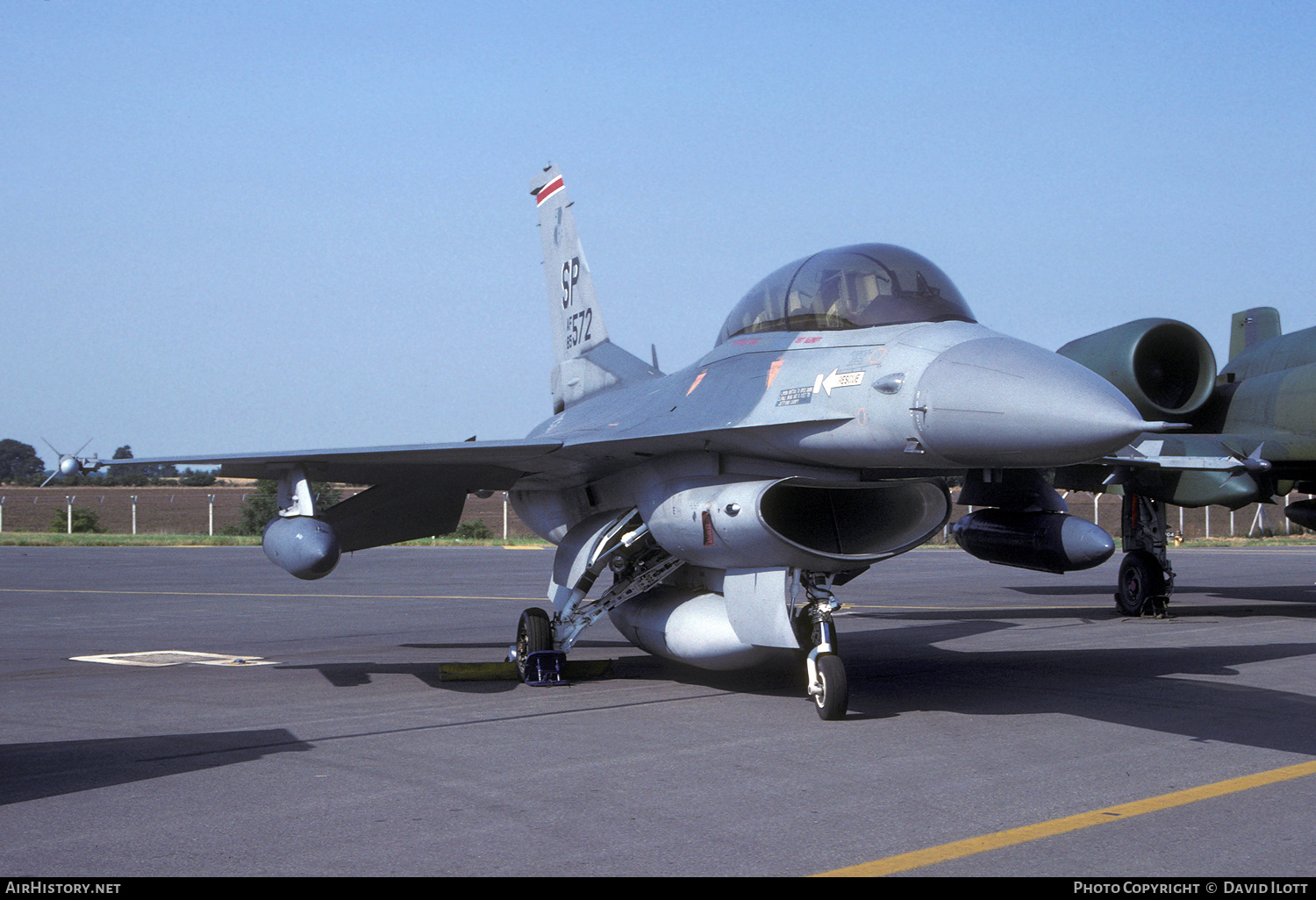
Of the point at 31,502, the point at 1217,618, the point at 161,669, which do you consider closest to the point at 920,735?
the point at 161,669

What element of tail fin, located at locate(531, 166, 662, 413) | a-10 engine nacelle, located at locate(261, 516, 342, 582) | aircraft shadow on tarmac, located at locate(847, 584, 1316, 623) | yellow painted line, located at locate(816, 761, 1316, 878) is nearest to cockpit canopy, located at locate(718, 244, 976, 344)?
yellow painted line, located at locate(816, 761, 1316, 878)

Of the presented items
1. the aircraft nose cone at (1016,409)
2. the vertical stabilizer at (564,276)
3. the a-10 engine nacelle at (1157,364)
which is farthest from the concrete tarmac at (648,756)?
the vertical stabilizer at (564,276)

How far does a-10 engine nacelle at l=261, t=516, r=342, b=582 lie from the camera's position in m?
8.39

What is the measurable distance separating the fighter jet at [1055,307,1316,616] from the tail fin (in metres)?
5.80

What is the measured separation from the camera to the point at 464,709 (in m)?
7.91

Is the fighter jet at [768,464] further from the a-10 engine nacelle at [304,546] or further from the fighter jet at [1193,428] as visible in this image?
the fighter jet at [1193,428]

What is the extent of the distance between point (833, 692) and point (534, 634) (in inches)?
122

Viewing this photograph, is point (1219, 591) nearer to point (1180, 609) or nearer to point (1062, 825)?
point (1180, 609)

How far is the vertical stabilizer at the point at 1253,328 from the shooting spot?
620 inches

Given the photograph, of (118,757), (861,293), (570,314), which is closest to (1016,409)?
(861,293)

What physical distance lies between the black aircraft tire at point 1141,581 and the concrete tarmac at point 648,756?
1.00m

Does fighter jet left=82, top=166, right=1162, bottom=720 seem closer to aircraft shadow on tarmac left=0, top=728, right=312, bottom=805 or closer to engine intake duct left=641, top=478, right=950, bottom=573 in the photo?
engine intake duct left=641, top=478, right=950, bottom=573

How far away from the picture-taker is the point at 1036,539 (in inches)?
449
